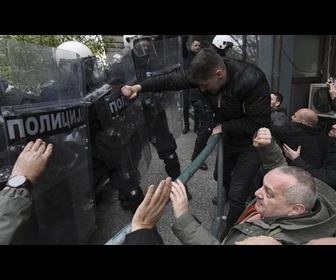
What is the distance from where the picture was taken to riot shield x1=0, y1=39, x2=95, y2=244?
1.81m

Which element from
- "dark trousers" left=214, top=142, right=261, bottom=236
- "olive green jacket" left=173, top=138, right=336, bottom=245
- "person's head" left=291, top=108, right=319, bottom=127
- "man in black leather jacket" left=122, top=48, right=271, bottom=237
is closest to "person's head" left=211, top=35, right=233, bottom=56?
"person's head" left=291, top=108, right=319, bottom=127

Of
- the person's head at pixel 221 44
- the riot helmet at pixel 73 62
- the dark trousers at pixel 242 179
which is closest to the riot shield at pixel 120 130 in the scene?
the riot helmet at pixel 73 62

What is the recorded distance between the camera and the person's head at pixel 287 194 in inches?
68.4

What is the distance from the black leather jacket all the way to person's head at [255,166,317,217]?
0.80 metres

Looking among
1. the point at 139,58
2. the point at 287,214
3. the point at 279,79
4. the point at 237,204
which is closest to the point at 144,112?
the point at 139,58

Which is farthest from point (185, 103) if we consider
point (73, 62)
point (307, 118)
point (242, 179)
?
point (73, 62)

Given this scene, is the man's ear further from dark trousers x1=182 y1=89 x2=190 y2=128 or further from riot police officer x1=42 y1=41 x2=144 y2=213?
dark trousers x1=182 y1=89 x2=190 y2=128

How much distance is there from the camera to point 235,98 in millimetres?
2551

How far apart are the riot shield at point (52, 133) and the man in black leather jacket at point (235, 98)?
60cm

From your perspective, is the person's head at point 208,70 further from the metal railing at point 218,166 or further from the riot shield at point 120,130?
the riot shield at point 120,130

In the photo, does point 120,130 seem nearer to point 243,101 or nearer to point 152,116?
point 152,116

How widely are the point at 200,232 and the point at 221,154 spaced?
1.32 meters

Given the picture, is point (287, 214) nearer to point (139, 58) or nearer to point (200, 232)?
point (200, 232)

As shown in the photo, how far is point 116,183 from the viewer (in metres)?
2.97
